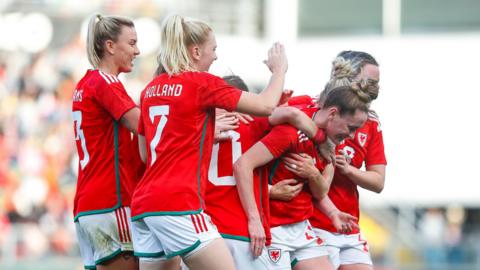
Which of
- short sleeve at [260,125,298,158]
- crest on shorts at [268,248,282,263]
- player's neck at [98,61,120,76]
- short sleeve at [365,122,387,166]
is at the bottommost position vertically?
crest on shorts at [268,248,282,263]

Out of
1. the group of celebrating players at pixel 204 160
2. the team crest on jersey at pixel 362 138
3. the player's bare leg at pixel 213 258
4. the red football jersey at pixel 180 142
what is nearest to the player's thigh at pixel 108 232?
the group of celebrating players at pixel 204 160

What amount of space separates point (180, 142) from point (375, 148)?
1.84 meters

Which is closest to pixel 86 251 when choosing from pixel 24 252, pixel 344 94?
pixel 344 94

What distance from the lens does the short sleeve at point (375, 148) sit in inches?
254

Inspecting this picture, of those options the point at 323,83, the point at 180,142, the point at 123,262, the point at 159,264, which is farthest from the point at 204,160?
the point at 323,83

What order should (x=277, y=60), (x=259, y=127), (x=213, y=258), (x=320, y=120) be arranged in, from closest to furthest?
(x=213, y=258) → (x=277, y=60) → (x=320, y=120) → (x=259, y=127)

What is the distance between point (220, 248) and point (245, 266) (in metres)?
0.45

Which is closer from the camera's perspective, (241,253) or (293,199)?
(241,253)

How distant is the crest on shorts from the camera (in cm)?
564

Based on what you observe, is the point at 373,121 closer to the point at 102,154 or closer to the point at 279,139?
the point at 279,139

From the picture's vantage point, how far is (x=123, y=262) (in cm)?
578

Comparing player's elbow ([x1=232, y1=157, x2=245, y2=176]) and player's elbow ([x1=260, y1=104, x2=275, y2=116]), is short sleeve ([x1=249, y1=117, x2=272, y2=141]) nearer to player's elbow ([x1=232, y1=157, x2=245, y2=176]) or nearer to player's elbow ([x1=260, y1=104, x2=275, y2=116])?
player's elbow ([x1=232, y1=157, x2=245, y2=176])

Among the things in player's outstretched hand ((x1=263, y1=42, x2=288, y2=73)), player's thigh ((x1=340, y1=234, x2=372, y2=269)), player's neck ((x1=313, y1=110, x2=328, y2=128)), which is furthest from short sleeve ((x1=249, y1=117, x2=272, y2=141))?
player's thigh ((x1=340, y1=234, x2=372, y2=269))

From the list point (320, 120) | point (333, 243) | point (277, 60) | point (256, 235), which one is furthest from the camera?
point (333, 243)
